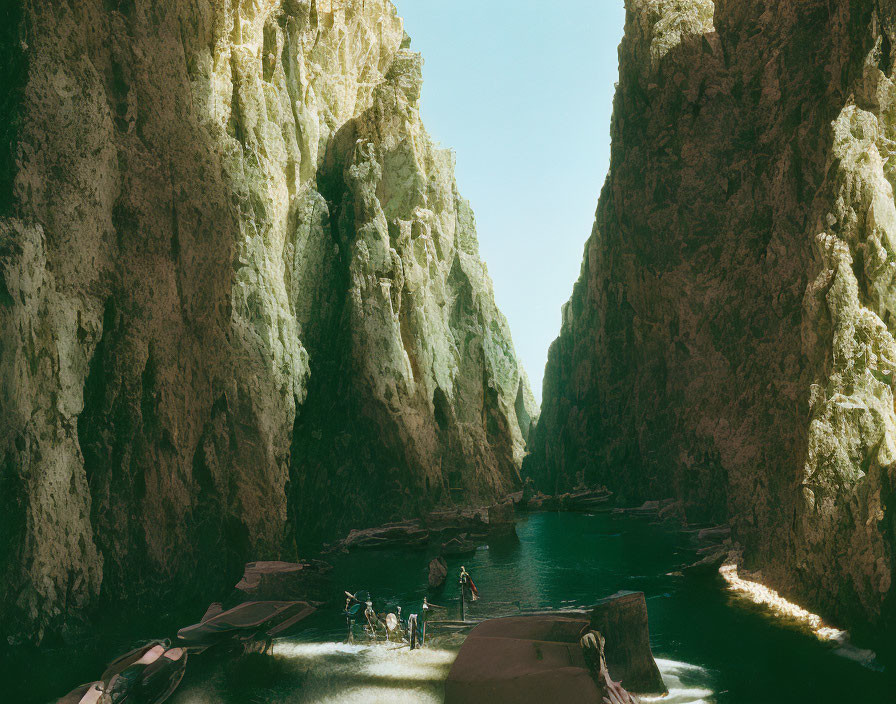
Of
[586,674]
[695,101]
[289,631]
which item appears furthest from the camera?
[695,101]

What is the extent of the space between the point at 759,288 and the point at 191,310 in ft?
91.7

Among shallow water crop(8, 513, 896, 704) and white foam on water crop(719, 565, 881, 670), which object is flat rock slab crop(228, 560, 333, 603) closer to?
shallow water crop(8, 513, 896, 704)

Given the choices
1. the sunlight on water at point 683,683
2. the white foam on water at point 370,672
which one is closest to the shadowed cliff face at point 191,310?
A: the white foam on water at point 370,672

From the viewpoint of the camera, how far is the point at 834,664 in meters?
19.0

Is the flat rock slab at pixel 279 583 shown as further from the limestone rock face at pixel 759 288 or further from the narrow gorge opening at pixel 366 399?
the limestone rock face at pixel 759 288

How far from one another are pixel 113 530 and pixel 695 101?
4573 cm

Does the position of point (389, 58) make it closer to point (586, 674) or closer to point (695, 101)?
point (695, 101)

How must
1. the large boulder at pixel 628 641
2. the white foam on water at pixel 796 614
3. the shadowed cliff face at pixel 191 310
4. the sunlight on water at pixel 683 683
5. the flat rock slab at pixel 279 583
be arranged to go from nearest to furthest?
the large boulder at pixel 628 641 < the sunlight on water at pixel 683 683 < the white foam on water at pixel 796 614 < the shadowed cliff face at pixel 191 310 < the flat rock slab at pixel 279 583

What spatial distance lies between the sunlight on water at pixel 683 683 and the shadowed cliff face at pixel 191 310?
17.5 metres

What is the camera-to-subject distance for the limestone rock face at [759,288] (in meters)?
22.0

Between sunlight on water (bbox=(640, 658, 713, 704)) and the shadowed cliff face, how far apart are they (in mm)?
17548

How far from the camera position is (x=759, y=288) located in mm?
35250

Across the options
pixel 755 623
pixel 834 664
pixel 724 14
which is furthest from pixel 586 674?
pixel 724 14

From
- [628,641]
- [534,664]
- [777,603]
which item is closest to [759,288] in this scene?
[777,603]
